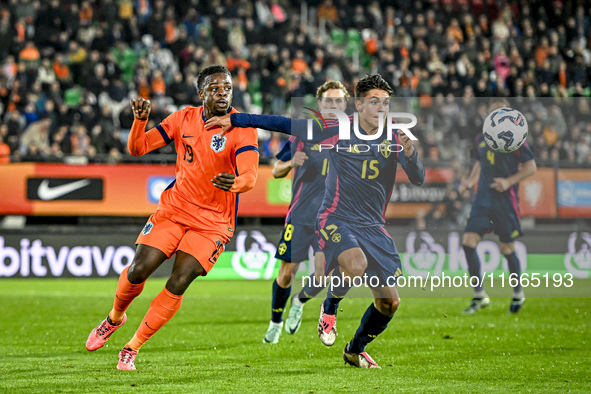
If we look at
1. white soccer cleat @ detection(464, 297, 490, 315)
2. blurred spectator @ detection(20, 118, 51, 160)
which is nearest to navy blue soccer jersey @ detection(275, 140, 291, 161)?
white soccer cleat @ detection(464, 297, 490, 315)

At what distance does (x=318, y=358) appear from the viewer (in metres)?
6.69

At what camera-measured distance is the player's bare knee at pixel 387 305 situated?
5824 mm

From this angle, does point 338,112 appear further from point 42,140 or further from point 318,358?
point 42,140

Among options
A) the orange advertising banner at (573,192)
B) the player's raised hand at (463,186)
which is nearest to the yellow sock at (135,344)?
the player's raised hand at (463,186)

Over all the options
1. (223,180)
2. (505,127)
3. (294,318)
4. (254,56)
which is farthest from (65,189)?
(223,180)

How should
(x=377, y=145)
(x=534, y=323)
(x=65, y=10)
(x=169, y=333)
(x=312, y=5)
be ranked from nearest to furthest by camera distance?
(x=377, y=145), (x=169, y=333), (x=534, y=323), (x=65, y=10), (x=312, y=5)

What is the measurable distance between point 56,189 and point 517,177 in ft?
28.1

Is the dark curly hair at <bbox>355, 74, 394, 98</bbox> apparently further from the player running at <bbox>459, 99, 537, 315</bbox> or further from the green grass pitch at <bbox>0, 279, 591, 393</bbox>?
the player running at <bbox>459, 99, 537, 315</bbox>

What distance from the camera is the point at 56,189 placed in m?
14.4

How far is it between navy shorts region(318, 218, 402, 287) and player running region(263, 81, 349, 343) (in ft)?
4.61

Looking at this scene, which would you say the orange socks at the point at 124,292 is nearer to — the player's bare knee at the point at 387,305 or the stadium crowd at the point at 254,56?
the player's bare knee at the point at 387,305

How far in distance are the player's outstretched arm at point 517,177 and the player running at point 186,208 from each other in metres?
4.22

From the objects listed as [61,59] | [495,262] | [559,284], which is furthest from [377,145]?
[61,59]

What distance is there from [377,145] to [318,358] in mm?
1845
